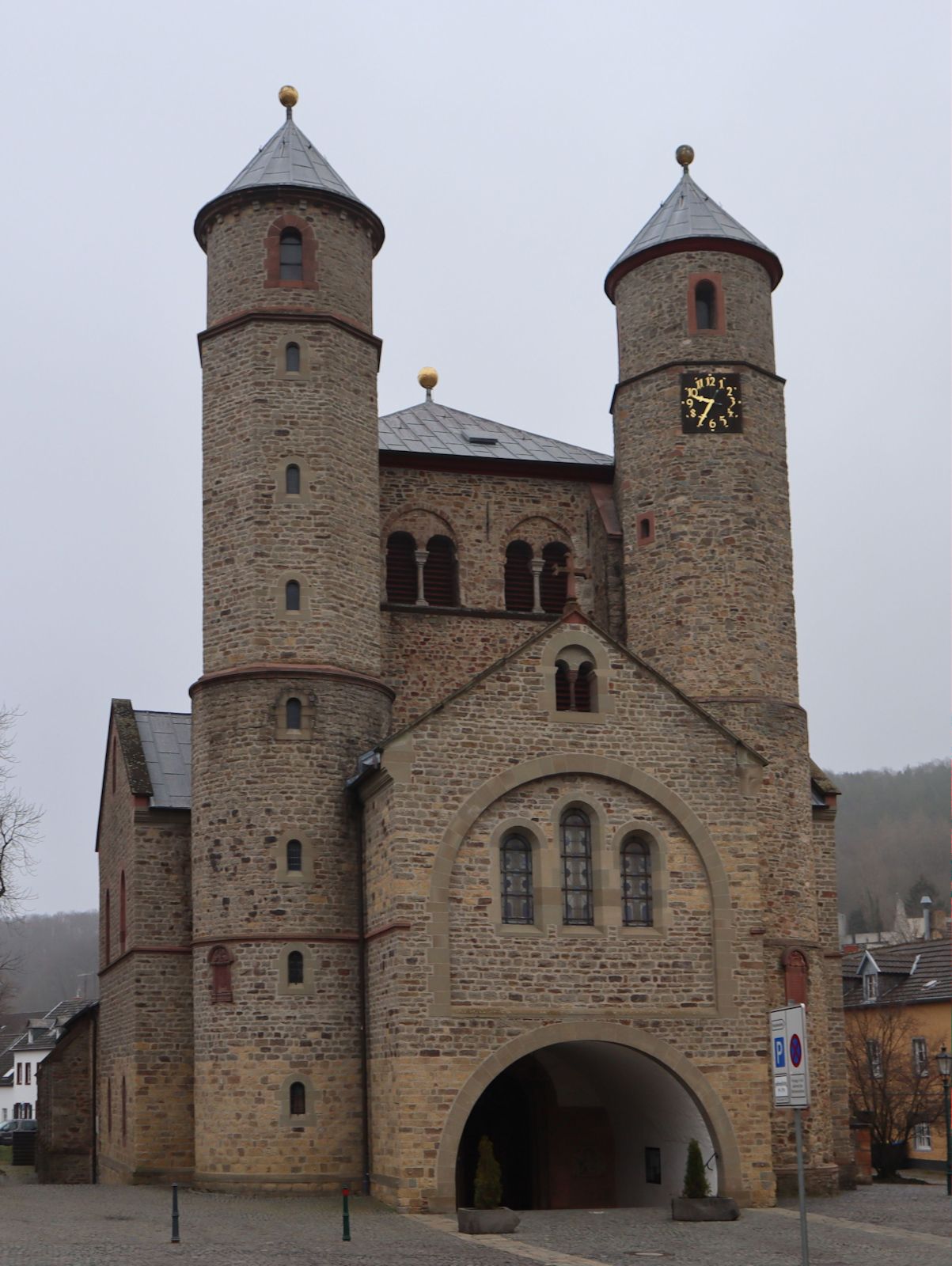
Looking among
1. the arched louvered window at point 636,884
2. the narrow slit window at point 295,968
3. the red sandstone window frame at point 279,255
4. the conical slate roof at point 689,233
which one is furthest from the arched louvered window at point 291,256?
the narrow slit window at point 295,968

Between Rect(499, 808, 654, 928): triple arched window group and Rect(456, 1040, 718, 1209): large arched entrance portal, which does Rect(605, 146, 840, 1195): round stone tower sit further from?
Rect(499, 808, 654, 928): triple arched window group

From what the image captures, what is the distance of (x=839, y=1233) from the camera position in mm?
23562

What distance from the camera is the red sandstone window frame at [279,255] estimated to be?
3158 cm

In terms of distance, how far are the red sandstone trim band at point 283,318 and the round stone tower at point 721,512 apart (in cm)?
611

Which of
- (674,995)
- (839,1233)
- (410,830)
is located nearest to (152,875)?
(410,830)

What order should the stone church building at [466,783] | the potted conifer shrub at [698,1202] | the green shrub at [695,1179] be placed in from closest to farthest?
the potted conifer shrub at [698,1202], the green shrub at [695,1179], the stone church building at [466,783]

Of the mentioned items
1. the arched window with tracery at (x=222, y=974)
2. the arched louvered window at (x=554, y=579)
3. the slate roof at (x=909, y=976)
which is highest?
the arched louvered window at (x=554, y=579)

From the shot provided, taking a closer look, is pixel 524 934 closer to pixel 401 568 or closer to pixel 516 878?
pixel 516 878

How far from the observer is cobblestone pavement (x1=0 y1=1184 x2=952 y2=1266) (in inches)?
796

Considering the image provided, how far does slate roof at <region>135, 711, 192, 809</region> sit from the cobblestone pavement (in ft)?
27.2

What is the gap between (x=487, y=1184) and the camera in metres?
23.6

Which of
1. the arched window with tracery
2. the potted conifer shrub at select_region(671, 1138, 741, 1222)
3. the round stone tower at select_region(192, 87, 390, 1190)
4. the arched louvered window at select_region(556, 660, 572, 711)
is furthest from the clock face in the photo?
the potted conifer shrub at select_region(671, 1138, 741, 1222)

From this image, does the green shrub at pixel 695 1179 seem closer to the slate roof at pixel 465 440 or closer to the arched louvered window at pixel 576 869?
the arched louvered window at pixel 576 869

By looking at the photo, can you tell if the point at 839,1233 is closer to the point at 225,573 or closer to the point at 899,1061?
the point at 225,573
